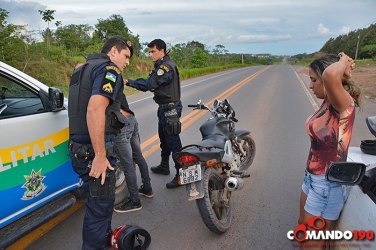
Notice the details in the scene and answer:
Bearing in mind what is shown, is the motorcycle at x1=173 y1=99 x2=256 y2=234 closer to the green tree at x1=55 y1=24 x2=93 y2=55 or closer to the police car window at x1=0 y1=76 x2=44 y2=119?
the police car window at x1=0 y1=76 x2=44 y2=119

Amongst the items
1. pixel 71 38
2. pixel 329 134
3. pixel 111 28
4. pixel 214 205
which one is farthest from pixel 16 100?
pixel 111 28

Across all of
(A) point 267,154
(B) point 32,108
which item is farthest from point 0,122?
(A) point 267,154

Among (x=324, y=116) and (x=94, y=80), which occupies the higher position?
(x=94, y=80)

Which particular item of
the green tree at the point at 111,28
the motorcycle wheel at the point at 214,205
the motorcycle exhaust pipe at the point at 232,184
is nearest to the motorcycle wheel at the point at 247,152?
the motorcycle wheel at the point at 214,205

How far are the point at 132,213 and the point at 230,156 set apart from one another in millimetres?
1304

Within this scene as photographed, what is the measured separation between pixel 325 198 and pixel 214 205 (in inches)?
50.9

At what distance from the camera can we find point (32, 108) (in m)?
3.48

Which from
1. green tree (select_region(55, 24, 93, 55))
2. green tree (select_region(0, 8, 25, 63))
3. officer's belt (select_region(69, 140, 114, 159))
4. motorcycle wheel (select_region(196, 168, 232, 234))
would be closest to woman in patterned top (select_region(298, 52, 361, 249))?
motorcycle wheel (select_region(196, 168, 232, 234))

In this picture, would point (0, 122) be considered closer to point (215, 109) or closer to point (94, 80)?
point (94, 80)

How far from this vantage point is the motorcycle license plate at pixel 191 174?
10.4ft

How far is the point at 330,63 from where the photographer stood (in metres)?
2.39

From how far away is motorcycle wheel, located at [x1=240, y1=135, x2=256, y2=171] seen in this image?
5.06m

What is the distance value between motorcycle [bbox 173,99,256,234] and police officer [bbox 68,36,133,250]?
74 centimetres

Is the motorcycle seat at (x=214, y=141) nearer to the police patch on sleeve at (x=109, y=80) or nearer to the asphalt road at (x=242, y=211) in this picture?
the asphalt road at (x=242, y=211)
